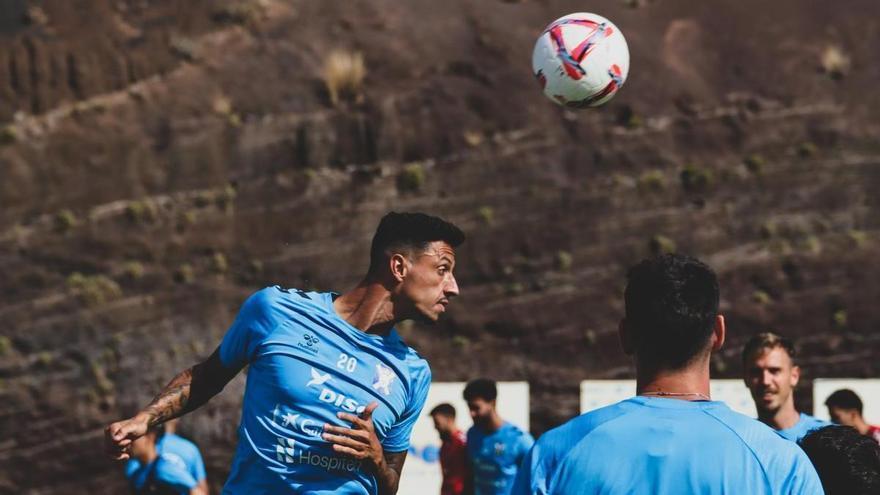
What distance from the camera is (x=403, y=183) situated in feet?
64.7

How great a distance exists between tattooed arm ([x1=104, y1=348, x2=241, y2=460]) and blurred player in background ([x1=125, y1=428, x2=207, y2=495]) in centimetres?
463

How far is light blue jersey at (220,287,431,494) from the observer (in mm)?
4961

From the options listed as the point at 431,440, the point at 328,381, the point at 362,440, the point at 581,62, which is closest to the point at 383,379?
the point at 328,381

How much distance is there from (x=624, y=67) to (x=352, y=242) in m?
12.1

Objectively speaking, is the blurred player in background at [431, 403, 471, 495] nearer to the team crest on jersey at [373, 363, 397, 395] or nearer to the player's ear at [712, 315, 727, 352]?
the team crest on jersey at [373, 363, 397, 395]

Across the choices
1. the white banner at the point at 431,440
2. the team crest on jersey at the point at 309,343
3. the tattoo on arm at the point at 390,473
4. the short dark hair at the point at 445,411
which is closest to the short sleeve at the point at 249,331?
the team crest on jersey at the point at 309,343

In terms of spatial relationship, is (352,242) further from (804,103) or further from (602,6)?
(804,103)

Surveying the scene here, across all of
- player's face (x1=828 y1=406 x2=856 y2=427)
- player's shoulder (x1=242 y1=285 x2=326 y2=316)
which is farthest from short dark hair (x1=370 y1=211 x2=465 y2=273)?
player's face (x1=828 y1=406 x2=856 y2=427)

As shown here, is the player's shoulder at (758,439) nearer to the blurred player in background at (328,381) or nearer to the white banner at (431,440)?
the blurred player in background at (328,381)

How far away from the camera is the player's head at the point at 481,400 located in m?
11.4

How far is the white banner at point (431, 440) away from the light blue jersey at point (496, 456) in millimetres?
2764

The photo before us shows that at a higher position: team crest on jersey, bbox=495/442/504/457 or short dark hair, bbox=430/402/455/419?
short dark hair, bbox=430/402/455/419

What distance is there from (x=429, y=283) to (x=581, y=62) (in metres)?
2.45

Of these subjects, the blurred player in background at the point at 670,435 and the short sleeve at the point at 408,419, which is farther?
the short sleeve at the point at 408,419
